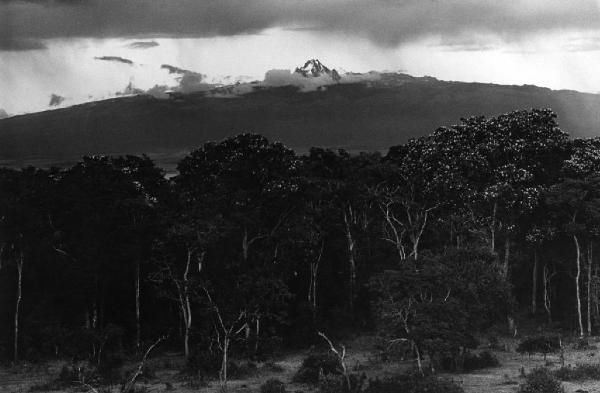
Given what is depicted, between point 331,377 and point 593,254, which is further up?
point 593,254

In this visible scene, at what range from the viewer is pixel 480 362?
46406 millimetres

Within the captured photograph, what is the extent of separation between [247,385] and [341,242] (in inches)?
1057

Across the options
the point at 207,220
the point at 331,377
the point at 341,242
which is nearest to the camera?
the point at 331,377

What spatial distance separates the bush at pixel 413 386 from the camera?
121ft

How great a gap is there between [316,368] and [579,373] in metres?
16.2

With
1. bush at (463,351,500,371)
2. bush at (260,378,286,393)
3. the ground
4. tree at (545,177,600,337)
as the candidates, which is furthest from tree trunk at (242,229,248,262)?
tree at (545,177,600,337)

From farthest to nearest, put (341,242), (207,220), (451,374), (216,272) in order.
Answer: (341,242), (216,272), (207,220), (451,374)

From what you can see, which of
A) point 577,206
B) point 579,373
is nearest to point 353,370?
point 579,373

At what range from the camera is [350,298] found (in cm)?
6266

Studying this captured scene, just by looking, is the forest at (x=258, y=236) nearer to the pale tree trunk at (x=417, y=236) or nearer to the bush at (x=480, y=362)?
the bush at (x=480, y=362)

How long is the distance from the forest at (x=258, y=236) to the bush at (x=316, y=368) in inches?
40.3

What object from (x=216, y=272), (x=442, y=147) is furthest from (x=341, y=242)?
(x=216, y=272)

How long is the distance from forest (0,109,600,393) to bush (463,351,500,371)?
538 millimetres

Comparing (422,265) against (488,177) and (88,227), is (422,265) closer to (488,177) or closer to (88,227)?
(488,177)
